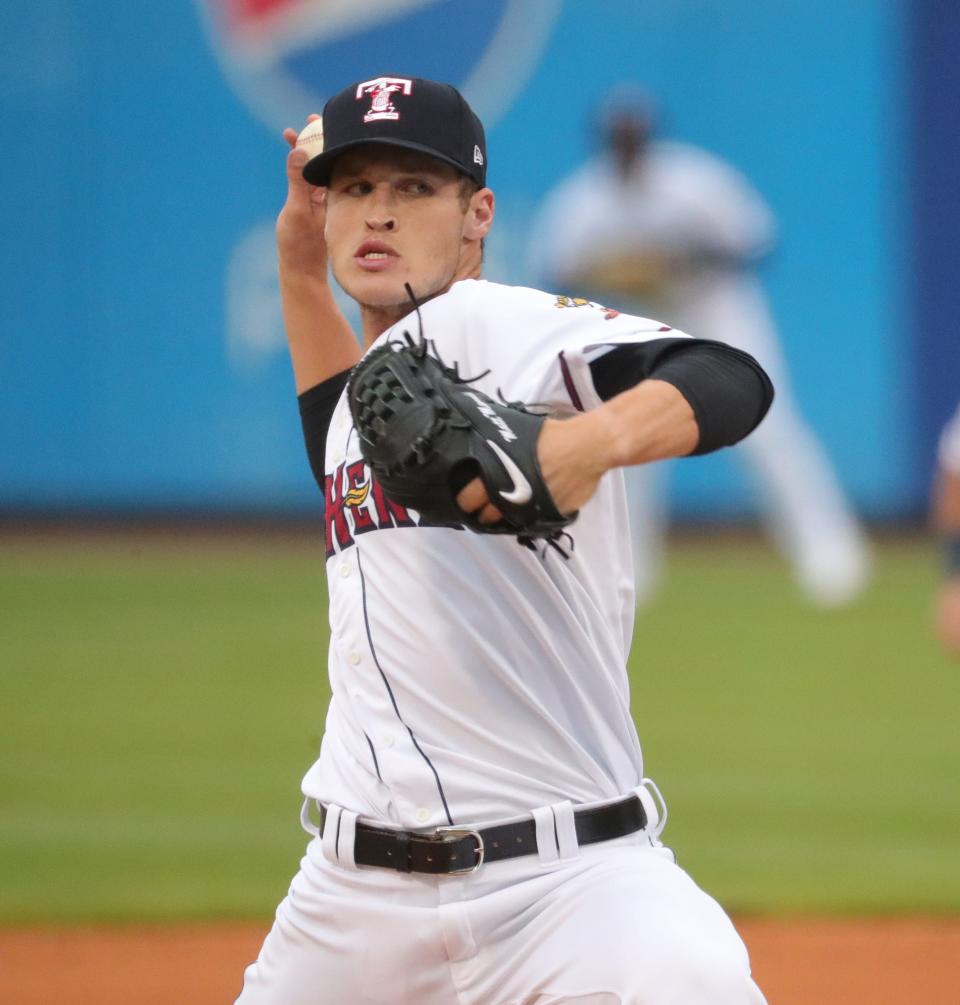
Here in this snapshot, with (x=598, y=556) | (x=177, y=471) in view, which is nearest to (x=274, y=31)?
(x=177, y=471)

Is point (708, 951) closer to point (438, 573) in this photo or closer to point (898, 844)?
point (438, 573)

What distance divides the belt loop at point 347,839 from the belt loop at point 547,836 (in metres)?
0.28

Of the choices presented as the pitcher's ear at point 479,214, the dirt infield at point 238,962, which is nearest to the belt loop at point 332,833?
the pitcher's ear at point 479,214

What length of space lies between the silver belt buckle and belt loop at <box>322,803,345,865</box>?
0.18m

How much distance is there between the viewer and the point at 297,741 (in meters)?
7.38

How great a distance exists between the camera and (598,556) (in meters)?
2.57

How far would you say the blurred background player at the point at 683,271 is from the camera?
11547 millimetres

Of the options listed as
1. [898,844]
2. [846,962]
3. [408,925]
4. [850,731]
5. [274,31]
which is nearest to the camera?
[408,925]

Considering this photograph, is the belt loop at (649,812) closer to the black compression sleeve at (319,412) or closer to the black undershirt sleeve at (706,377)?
the black undershirt sleeve at (706,377)

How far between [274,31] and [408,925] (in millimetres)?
12113

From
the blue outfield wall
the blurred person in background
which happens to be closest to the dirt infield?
the blurred person in background

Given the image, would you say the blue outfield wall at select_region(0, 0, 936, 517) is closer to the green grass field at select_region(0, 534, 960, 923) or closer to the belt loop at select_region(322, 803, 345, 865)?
the green grass field at select_region(0, 534, 960, 923)

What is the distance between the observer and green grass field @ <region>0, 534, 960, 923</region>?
18.5 ft

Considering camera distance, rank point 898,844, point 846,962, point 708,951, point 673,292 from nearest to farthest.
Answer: point 708,951
point 846,962
point 898,844
point 673,292
